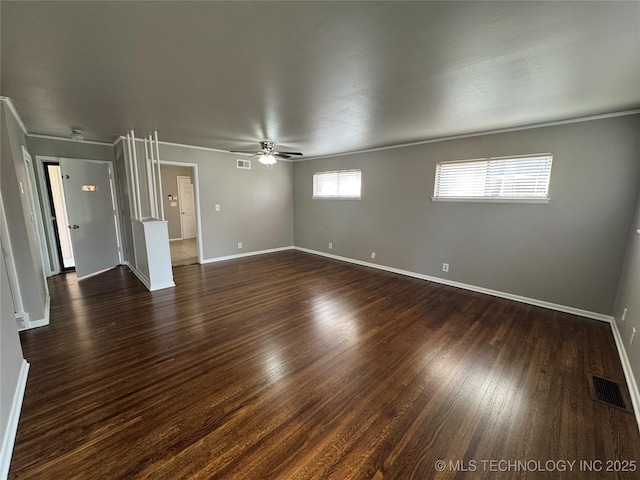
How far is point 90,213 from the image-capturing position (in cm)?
496

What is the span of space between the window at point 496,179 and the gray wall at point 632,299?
0.96m

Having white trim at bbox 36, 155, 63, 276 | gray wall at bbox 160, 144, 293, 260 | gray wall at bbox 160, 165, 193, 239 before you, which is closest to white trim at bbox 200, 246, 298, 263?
gray wall at bbox 160, 144, 293, 260

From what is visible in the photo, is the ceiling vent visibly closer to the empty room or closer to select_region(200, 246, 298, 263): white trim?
the empty room

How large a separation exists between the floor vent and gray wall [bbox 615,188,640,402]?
0.16 metres

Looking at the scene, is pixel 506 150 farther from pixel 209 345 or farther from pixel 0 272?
pixel 0 272

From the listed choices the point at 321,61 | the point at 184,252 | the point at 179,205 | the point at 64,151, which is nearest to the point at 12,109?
the point at 64,151

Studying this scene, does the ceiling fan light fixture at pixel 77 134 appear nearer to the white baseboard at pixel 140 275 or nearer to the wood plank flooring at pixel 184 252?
the white baseboard at pixel 140 275

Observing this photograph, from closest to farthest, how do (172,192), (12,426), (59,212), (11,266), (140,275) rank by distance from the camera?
(12,426) < (11,266) < (140,275) < (59,212) < (172,192)

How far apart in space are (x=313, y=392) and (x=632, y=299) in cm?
314

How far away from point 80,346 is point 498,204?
5.49 m

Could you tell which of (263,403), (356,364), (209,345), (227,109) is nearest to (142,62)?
(227,109)

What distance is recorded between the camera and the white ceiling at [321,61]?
140cm

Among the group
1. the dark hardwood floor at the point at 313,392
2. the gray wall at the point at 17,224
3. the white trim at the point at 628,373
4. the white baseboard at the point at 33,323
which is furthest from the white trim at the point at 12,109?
the white trim at the point at 628,373

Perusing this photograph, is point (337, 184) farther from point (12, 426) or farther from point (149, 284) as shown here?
point (12, 426)
